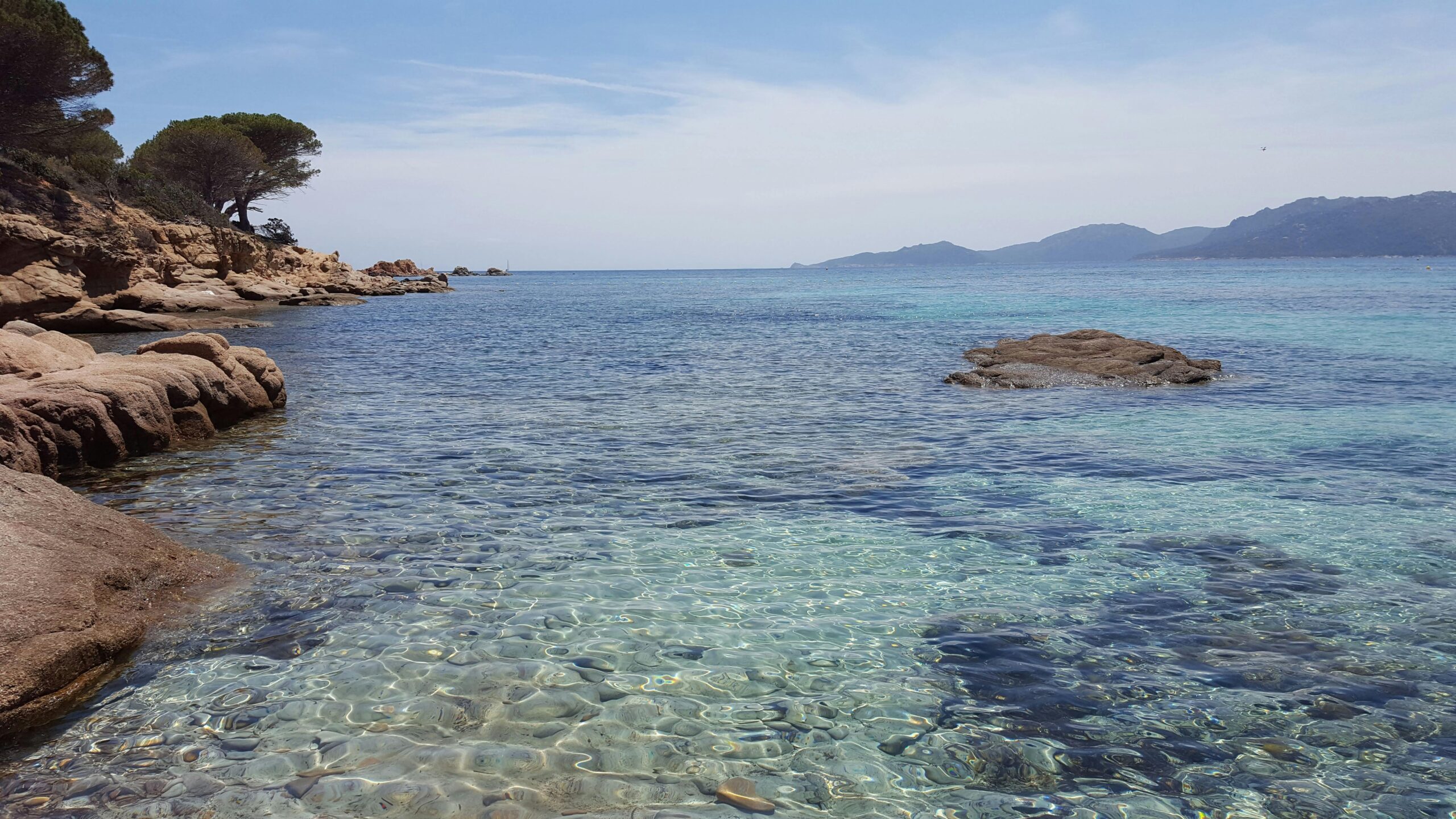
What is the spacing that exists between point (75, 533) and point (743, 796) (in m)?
5.75

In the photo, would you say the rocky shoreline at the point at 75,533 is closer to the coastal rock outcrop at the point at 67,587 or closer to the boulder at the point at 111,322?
the coastal rock outcrop at the point at 67,587

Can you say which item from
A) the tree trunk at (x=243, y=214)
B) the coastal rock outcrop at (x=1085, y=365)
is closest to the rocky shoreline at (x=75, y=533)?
the coastal rock outcrop at (x=1085, y=365)

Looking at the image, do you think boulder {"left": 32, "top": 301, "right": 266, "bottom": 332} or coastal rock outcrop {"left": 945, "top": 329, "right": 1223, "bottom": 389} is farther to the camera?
boulder {"left": 32, "top": 301, "right": 266, "bottom": 332}

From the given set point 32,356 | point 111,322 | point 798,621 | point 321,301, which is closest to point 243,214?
point 321,301

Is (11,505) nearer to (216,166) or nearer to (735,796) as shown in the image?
(735,796)

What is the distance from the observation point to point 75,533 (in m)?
6.64

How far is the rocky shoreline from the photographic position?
525 cm

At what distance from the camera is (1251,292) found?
63.6 metres

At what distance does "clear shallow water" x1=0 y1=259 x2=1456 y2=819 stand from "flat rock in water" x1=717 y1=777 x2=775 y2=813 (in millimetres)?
87

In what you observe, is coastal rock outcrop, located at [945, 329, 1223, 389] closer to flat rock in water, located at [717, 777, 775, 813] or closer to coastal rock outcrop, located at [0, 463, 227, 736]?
flat rock in water, located at [717, 777, 775, 813]

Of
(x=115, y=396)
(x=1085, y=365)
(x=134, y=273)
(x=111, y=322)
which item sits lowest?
(x=1085, y=365)

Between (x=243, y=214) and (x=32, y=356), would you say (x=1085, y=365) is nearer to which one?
(x=32, y=356)

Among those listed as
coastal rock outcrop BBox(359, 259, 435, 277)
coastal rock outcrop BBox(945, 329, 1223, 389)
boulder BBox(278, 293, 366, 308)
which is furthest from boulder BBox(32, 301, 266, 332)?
coastal rock outcrop BBox(359, 259, 435, 277)

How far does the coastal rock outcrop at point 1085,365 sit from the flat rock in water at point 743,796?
1617cm
